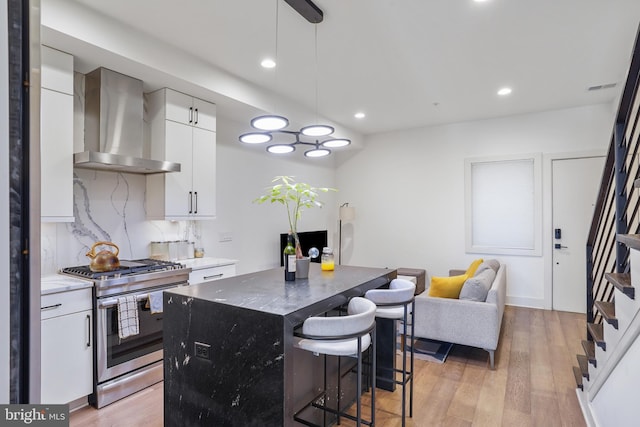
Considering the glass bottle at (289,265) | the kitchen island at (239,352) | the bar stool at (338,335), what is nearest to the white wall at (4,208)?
the kitchen island at (239,352)

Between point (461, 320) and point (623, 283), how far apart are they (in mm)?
1647

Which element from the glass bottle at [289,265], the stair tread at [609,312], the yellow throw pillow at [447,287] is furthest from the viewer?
the yellow throw pillow at [447,287]

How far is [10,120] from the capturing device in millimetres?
539

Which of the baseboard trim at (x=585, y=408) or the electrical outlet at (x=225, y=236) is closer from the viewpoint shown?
the baseboard trim at (x=585, y=408)

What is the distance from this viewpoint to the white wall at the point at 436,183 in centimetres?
511

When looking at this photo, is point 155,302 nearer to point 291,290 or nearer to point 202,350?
point 202,350

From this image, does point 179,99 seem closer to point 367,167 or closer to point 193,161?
point 193,161

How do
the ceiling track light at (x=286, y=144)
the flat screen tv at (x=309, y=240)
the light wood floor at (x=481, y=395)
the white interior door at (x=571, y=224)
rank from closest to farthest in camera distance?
the light wood floor at (x=481, y=395)
the ceiling track light at (x=286, y=144)
the white interior door at (x=571, y=224)
the flat screen tv at (x=309, y=240)

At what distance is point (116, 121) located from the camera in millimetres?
3055

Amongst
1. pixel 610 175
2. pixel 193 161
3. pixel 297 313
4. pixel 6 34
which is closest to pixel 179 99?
pixel 193 161

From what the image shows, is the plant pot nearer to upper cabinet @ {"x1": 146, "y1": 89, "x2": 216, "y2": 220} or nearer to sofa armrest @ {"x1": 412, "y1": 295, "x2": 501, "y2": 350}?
sofa armrest @ {"x1": 412, "y1": 295, "x2": 501, "y2": 350}

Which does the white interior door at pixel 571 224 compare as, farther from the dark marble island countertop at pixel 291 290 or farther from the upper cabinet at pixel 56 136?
the upper cabinet at pixel 56 136

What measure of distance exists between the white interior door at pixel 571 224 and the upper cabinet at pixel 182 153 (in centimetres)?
482

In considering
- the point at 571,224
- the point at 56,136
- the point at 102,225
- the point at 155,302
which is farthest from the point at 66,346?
the point at 571,224
